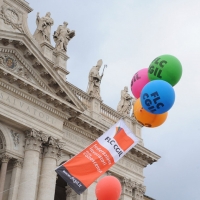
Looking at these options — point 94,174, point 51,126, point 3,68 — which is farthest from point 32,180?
point 94,174

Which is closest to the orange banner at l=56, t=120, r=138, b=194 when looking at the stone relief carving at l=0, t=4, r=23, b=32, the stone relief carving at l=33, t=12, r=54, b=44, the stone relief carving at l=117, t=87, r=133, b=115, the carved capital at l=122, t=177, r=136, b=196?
the stone relief carving at l=0, t=4, r=23, b=32

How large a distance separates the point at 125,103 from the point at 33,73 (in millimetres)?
8750

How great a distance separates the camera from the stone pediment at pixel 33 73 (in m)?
20.3

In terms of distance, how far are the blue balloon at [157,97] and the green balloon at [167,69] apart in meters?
0.43

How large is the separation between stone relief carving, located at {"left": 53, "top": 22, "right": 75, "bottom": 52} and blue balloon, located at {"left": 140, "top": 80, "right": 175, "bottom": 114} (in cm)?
1394

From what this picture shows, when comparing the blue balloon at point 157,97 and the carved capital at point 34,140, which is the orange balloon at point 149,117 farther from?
Answer: the carved capital at point 34,140

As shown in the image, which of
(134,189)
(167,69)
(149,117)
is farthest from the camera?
(134,189)

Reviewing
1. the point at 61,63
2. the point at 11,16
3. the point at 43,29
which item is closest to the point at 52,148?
the point at 61,63

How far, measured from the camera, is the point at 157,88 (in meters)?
11.1

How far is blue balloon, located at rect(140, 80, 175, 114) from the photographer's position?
11.1 metres

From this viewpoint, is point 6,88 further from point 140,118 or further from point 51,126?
point 140,118

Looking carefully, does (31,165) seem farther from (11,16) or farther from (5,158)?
(11,16)

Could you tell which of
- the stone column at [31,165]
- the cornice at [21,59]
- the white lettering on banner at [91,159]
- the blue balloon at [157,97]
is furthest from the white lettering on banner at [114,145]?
the cornice at [21,59]

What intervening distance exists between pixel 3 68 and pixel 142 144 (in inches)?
479
